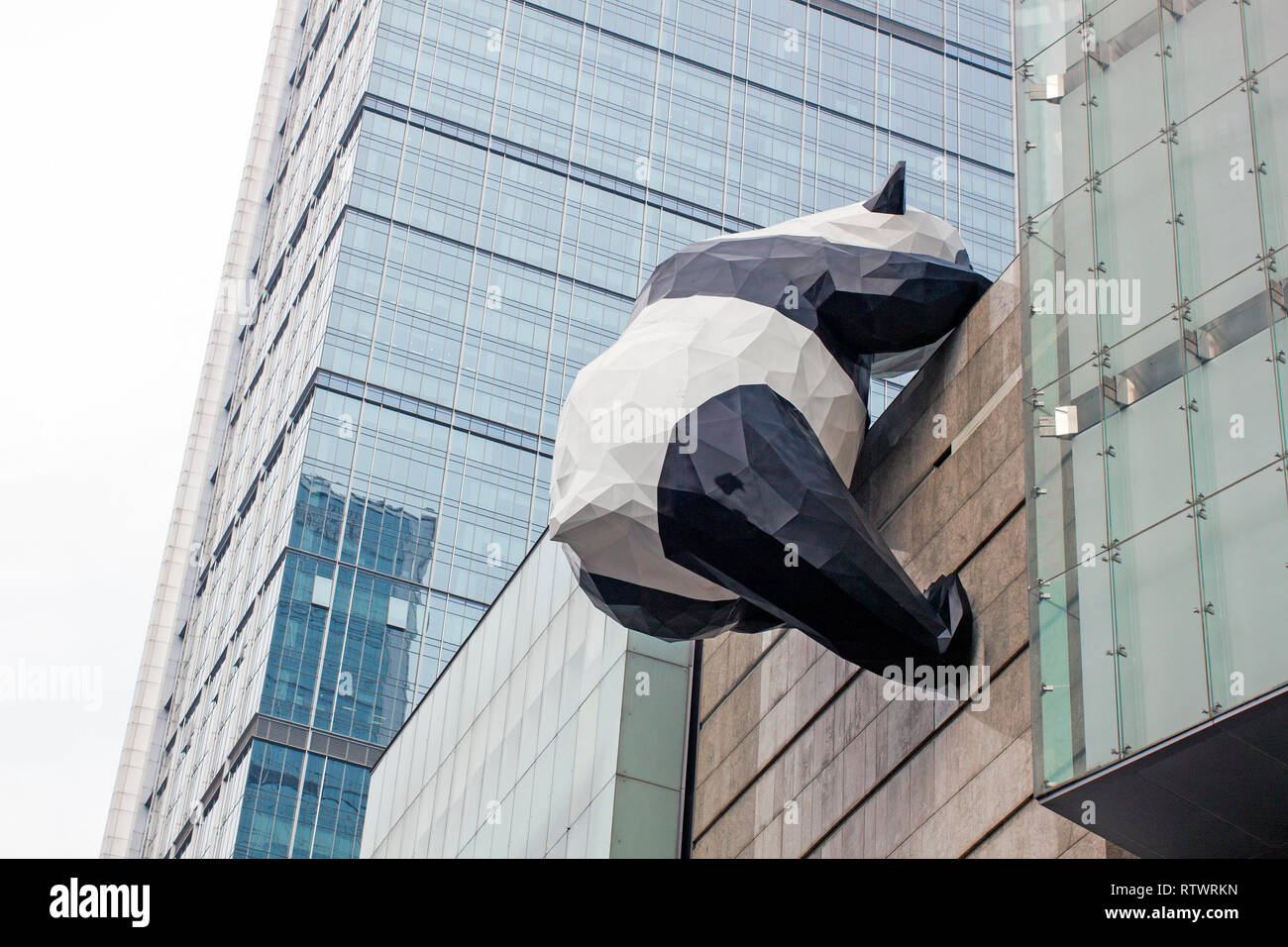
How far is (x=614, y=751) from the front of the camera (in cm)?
2659

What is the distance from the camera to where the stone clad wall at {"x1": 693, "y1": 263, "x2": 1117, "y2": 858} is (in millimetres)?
18094

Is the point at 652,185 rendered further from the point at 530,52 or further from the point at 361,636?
Result: the point at 361,636

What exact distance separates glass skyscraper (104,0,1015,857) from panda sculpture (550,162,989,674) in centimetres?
5515

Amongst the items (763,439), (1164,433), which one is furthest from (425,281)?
(1164,433)

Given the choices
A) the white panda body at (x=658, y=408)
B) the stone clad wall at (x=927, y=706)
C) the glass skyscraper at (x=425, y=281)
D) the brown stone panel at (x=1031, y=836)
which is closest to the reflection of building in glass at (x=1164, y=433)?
the brown stone panel at (x=1031, y=836)

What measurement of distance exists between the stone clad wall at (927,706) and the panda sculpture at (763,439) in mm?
629

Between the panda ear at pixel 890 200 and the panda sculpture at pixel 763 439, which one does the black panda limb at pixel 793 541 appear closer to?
the panda sculpture at pixel 763 439

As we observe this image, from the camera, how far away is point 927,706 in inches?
762

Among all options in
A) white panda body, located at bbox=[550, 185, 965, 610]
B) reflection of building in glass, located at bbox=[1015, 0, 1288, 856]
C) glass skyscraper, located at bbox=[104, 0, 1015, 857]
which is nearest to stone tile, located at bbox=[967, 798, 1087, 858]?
reflection of building in glass, located at bbox=[1015, 0, 1288, 856]

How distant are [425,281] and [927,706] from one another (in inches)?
2671

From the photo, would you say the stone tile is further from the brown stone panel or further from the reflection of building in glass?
the reflection of building in glass

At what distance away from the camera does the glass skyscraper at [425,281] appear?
77.8 metres
